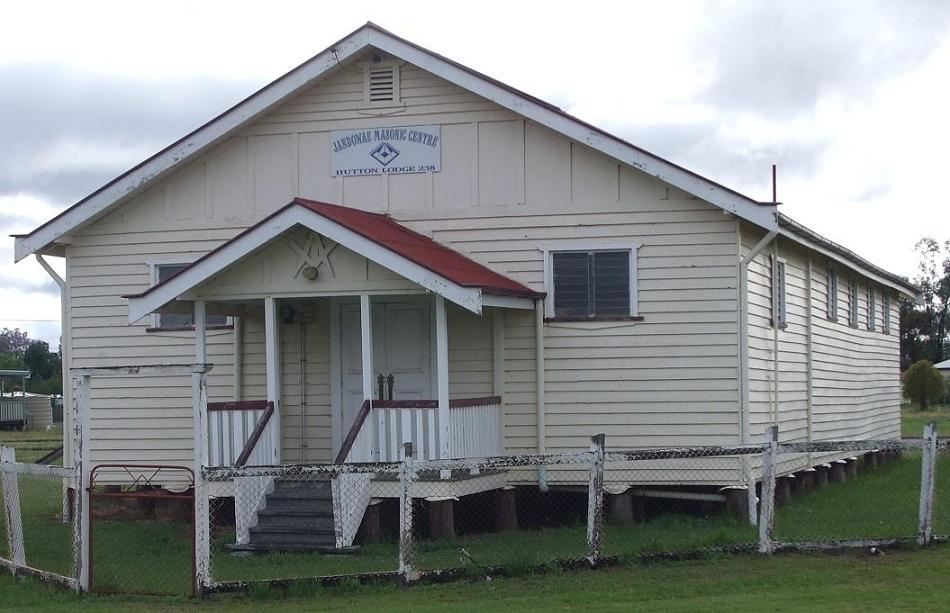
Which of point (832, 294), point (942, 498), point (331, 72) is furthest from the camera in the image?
point (832, 294)

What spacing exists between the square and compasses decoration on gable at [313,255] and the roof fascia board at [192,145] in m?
2.84

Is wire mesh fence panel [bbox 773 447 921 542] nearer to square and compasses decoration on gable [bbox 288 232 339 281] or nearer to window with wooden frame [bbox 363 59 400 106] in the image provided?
square and compasses decoration on gable [bbox 288 232 339 281]

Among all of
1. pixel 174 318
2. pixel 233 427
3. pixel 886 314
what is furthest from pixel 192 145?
pixel 886 314

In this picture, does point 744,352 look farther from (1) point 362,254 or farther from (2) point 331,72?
(2) point 331,72

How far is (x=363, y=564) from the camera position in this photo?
13.4 meters

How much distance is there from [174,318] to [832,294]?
429 inches

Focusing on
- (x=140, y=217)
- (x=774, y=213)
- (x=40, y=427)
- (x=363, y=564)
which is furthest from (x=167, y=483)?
(x=40, y=427)

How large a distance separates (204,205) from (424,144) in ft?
10.7

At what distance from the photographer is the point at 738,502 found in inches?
643

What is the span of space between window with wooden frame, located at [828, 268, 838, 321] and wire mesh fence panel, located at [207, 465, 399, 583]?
952 centimetres

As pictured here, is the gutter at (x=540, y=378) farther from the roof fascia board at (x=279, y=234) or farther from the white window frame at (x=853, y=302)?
the white window frame at (x=853, y=302)

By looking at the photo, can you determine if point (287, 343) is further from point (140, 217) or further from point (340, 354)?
point (140, 217)

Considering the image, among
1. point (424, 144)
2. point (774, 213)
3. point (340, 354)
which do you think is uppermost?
point (424, 144)

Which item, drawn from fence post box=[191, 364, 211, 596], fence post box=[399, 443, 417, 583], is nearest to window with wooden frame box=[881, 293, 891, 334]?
fence post box=[399, 443, 417, 583]
